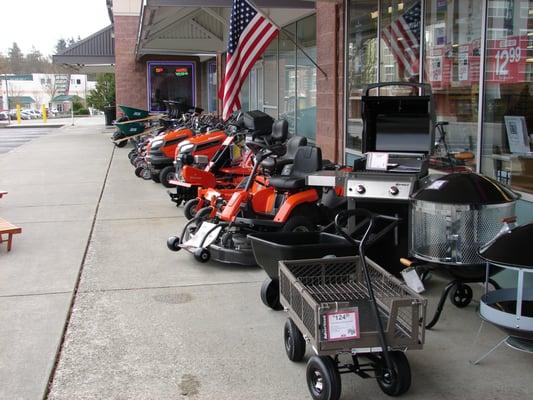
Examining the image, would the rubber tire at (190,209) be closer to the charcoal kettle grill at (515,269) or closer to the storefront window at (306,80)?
the storefront window at (306,80)

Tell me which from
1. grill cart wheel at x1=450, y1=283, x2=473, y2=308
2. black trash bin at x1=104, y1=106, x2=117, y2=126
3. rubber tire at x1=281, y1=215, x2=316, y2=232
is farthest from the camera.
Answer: black trash bin at x1=104, y1=106, x2=117, y2=126

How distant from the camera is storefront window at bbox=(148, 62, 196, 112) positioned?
26094 millimetres

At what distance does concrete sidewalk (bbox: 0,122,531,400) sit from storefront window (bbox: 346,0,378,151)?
3.08 metres

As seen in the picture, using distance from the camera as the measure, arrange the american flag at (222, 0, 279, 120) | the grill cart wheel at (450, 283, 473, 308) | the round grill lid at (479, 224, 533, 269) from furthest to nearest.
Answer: the american flag at (222, 0, 279, 120) < the grill cart wheel at (450, 283, 473, 308) < the round grill lid at (479, 224, 533, 269)

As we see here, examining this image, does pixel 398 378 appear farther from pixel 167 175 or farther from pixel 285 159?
pixel 167 175

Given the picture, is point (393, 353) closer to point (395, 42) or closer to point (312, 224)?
point (312, 224)

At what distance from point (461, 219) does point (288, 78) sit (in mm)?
8761

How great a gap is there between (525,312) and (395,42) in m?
4.93

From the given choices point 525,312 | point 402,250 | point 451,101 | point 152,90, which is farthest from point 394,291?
point 152,90

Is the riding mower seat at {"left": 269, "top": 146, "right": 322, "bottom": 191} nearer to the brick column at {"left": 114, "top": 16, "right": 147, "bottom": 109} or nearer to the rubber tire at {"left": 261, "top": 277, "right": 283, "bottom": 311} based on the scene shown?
the rubber tire at {"left": 261, "top": 277, "right": 283, "bottom": 311}

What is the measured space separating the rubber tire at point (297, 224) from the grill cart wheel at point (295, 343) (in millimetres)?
2082

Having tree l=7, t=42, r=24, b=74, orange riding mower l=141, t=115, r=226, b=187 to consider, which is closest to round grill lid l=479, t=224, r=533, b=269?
orange riding mower l=141, t=115, r=226, b=187

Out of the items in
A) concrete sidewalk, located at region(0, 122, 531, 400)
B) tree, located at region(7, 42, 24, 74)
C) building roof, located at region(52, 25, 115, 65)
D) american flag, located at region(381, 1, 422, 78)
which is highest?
tree, located at region(7, 42, 24, 74)

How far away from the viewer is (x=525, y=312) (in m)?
3.99
